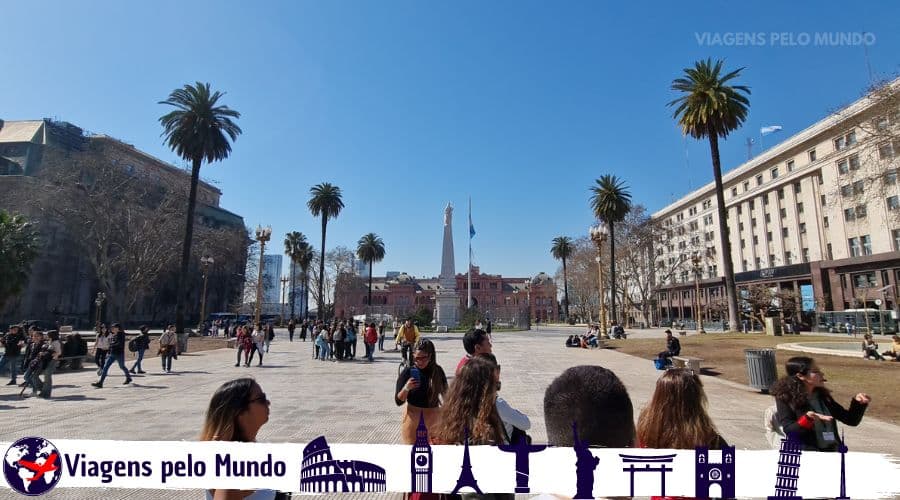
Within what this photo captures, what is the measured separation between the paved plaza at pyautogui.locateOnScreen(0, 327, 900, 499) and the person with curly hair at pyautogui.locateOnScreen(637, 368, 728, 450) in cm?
341

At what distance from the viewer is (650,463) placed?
2.21 metres

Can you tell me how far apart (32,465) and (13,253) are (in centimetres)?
2688

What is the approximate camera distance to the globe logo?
252 centimetres

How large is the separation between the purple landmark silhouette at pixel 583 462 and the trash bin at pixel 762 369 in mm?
11797

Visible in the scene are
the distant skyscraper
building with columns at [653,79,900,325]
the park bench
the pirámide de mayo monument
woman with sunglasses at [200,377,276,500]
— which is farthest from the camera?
the distant skyscraper

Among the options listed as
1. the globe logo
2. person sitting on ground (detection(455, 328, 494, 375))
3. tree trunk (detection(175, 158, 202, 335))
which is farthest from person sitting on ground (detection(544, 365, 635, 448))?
tree trunk (detection(175, 158, 202, 335))

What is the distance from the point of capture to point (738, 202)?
62.0m

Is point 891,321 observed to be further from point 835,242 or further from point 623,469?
point 623,469

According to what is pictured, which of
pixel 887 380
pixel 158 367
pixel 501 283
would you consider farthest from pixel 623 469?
pixel 501 283

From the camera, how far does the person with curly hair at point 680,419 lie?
2256 millimetres

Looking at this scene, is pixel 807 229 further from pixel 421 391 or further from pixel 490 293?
pixel 490 293

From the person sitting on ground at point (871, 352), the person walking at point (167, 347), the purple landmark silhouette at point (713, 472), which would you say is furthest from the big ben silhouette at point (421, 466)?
the person sitting on ground at point (871, 352)

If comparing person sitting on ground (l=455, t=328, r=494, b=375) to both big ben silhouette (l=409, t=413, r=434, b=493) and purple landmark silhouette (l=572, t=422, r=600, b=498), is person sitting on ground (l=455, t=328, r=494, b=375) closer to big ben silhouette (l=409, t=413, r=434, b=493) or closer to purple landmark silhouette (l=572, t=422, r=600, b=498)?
big ben silhouette (l=409, t=413, r=434, b=493)

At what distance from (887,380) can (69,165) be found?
57390mm
